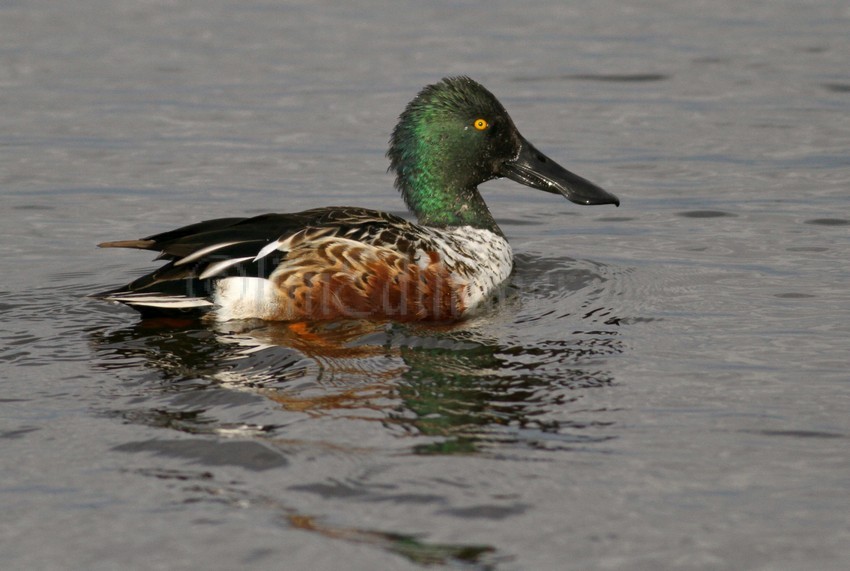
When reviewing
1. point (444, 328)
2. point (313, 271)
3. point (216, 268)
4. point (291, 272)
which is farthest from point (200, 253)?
point (444, 328)

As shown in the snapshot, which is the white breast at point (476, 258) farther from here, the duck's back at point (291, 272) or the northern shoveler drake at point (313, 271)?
the duck's back at point (291, 272)

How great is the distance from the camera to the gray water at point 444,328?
205 inches

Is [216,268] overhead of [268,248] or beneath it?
beneath

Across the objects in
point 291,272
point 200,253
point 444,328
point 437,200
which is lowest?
point 444,328

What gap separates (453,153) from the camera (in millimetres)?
9133

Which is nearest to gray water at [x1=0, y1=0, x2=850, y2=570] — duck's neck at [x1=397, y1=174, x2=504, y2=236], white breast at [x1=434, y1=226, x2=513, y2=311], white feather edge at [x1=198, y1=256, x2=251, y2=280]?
white breast at [x1=434, y1=226, x2=513, y2=311]

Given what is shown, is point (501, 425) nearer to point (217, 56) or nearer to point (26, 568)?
point (26, 568)

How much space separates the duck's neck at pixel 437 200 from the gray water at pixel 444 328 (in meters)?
0.65

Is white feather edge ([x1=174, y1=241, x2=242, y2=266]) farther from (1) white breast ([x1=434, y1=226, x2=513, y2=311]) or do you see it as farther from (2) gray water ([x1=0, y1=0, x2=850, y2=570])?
(1) white breast ([x1=434, y1=226, x2=513, y2=311])

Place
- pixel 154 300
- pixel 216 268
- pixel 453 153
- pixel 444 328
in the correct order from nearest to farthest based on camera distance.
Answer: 1. pixel 154 300
2. pixel 216 268
3. pixel 444 328
4. pixel 453 153

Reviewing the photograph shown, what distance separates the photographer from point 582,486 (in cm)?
548

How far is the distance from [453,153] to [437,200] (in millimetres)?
351

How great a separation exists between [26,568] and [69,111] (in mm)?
9316

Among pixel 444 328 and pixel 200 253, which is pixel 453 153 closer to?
pixel 444 328
